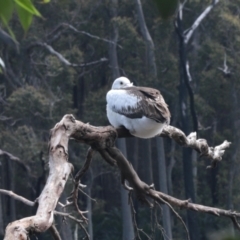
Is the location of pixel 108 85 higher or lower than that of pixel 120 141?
higher

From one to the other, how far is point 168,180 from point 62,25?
14.8 feet

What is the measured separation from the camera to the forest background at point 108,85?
645 inches

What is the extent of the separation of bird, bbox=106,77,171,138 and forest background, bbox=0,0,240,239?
1085 centimetres

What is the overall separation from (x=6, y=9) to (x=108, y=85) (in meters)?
16.9

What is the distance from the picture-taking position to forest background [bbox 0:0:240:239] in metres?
16.4

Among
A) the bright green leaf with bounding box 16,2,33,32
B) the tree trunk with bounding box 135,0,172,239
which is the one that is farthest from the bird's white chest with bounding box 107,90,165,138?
the tree trunk with bounding box 135,0,172,239

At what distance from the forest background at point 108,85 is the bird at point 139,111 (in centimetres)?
1085

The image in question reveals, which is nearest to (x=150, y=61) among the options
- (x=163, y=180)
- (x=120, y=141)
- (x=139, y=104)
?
(x=120, y=141)

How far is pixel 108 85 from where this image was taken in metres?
17.8

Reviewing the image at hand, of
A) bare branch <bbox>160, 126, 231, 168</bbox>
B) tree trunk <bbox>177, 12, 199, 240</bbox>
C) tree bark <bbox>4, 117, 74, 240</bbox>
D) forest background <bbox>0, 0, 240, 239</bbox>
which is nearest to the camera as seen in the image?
tree bark <bbox>4, 117, 74, 240</bbox>

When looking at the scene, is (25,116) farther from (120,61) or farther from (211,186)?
(211,186)

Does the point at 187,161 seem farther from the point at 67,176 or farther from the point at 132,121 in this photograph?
the point at 67,176

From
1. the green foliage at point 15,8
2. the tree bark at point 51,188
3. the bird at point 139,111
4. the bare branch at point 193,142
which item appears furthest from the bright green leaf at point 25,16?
the bird at point 139,111

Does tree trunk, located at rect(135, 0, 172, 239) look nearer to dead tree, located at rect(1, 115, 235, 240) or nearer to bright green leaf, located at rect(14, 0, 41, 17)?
dead tree, located at rect(1, 115, 235, 240)
